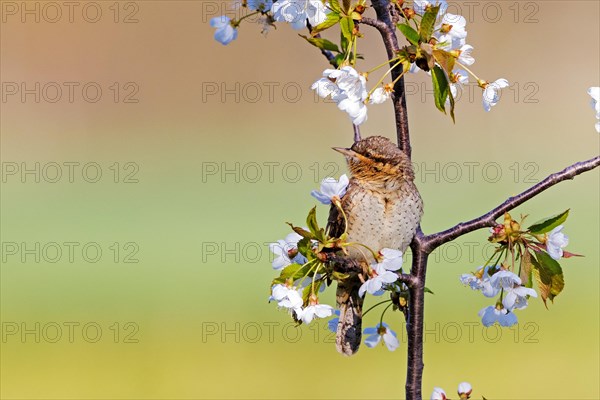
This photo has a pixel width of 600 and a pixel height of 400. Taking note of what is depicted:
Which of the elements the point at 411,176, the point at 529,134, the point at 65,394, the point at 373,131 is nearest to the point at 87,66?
the point at 373,131

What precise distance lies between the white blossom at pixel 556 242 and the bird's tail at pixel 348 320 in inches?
20.3

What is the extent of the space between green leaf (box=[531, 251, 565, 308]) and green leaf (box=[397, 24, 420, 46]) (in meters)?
0.36

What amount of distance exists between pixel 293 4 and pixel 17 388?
3747 millimetres

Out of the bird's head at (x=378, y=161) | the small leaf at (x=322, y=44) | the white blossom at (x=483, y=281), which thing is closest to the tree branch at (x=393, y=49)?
the small leaf at (x=322, y=44)

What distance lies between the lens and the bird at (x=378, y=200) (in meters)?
1.90

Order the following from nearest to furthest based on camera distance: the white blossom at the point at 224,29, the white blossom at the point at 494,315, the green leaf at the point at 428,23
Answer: the green leaf at the point at 428,23, the white blossom at the point at 494,315, the white blossom at the point at 224,29

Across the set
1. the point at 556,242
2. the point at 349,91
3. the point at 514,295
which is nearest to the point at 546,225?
the point at 556,242

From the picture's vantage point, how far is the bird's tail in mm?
1781

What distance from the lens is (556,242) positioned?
1.33 m

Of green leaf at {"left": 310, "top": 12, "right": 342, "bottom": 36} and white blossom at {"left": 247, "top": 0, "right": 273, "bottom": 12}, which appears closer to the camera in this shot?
green leaf at {"left": 310, "top": 12, "right": 342, "bottom": 36}

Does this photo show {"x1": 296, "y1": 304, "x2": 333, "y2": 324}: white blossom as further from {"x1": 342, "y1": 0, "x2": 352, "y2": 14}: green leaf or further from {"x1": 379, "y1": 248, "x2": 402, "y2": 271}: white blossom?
{"x1": 342, "y1": 0, "x2": 352, "y2": 14}: green leaf

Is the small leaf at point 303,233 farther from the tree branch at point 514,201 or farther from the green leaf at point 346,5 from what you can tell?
the green leaf at point 346,5

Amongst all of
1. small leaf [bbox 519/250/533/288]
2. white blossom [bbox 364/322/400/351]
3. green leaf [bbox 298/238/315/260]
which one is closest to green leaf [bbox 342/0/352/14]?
green leaf [bbox 298/238/315/260]

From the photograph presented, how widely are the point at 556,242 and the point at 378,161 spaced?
672mm
